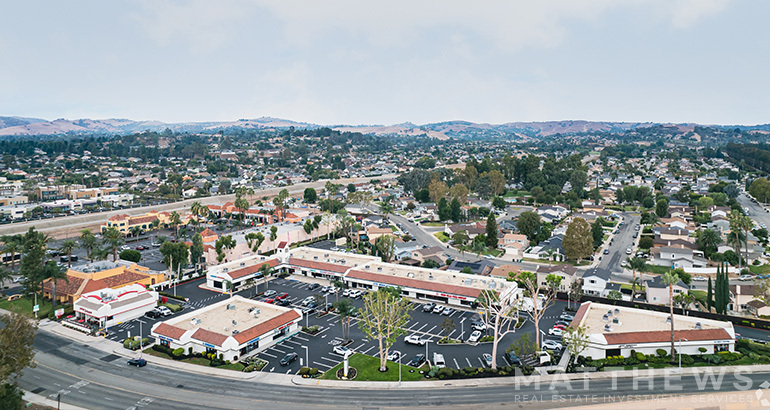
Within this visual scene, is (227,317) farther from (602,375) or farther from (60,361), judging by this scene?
(602,375)

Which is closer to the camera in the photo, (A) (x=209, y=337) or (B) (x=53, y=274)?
(A) (x=209, y=337)

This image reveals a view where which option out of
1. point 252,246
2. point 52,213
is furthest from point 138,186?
point 252,246

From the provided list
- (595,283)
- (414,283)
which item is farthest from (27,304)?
(595,283)

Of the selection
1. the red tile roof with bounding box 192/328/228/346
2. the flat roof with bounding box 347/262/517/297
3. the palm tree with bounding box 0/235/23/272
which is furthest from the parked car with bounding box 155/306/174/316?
the palm tree with bounding box 0/235/23/272

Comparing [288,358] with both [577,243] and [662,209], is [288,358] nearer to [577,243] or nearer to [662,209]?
[577,243]

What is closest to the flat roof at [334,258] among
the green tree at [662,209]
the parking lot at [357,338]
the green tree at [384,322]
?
the parking lot at [357,338]
